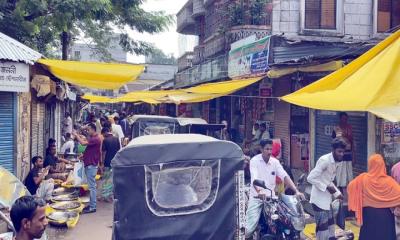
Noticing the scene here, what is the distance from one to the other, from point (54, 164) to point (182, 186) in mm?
6953

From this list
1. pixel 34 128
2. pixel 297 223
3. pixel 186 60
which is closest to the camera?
pixel 297 223

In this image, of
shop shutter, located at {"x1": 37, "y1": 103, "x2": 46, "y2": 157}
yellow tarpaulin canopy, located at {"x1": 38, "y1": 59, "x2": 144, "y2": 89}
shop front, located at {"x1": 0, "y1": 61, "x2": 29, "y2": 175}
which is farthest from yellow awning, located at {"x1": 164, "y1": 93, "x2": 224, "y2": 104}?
shop front, located at {"x1": 0, "y1": 61, "x2": 29, "y2": 175}

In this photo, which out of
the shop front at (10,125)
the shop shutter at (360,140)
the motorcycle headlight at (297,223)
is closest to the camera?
the motorcycle headlight at (297,223)

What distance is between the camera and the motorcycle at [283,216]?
5617mm

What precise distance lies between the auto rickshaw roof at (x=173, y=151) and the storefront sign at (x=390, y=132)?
4552mm

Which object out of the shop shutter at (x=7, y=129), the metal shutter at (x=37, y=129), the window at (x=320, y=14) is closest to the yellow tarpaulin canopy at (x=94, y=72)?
the shop shutter at (x=7, y=129)

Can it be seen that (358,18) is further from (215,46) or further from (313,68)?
(215,46)

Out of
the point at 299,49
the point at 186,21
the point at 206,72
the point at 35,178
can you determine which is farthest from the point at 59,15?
the point at 186,21

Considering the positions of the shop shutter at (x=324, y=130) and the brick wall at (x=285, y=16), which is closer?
the shop shutter at (x=324, y=130)

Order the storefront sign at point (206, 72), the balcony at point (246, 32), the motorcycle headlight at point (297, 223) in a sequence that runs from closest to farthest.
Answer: the motorcycle headlight at point (297, 223) → the balcony at point (246, 32) → the storefront sign at point (206, 72)

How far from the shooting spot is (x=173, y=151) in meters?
4.82

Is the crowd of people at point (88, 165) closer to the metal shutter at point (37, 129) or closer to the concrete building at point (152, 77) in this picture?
the metal shutter at point (37, 129)

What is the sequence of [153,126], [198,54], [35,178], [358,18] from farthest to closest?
[198,54] → [358,18] → [153,126] → [35,178]

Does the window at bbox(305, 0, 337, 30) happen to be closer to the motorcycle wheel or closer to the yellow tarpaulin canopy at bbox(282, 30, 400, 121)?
the yellow tarpaulin canopy at bbox(282, 30, 400, 121)
